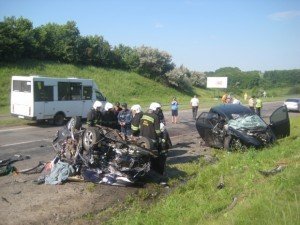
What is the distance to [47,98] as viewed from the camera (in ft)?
65.1

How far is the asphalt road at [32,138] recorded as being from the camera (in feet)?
42.8

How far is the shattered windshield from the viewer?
13.3 m

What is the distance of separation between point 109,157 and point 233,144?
16.6 feet

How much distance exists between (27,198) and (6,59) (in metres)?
30.9

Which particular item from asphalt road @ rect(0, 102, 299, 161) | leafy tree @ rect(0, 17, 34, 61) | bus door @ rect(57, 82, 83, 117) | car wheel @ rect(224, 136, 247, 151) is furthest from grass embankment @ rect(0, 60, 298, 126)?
car wheel @ rect(224, 136, 247, 151)

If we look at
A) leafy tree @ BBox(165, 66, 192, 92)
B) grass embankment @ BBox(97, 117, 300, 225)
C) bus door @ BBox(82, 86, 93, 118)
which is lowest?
grass embankment @ BBox(97, 117, 300, 225)

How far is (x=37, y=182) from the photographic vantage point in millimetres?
9406

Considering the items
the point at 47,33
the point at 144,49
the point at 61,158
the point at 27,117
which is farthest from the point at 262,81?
the point at 61,158

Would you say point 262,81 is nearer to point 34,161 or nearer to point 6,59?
point 6,59

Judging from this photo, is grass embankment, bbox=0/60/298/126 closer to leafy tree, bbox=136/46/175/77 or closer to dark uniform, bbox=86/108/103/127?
leafy tree, bbox=136/46/175/77

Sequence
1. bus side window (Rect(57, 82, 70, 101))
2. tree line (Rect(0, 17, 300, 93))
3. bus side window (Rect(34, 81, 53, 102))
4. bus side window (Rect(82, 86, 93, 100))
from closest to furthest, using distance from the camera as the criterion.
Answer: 1. bus side window (Rect(34, 81, 53, 102))
2. bus side window (Rect(57, 82, 70, 101))
3. bus side window (Rect(82, 86, 93, 100))
4. tree line (Rect(0, 17, 300, 93))

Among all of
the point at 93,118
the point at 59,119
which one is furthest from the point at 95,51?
the point at 93,118

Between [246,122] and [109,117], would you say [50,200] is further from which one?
[246,122]

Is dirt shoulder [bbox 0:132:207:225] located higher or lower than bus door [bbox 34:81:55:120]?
lower
